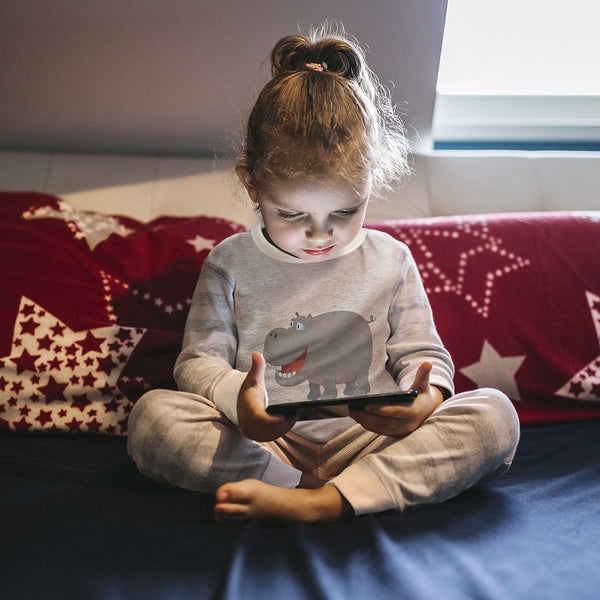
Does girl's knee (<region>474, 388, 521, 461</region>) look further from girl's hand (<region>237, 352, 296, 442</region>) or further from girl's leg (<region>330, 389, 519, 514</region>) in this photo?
girl's hand (<region>237, 352, 296, 442</region>)

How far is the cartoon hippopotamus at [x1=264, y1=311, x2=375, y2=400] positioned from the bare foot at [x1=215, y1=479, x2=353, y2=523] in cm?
20

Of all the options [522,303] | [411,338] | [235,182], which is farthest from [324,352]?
[235,182]

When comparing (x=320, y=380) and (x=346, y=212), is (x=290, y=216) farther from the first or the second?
(x=320, y=380)

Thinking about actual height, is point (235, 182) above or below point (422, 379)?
above

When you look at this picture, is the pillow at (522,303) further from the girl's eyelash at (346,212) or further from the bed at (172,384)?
the girl's eyelash at (346,212)

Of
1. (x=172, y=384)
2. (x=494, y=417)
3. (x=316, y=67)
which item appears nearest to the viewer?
(x=494, y=417)

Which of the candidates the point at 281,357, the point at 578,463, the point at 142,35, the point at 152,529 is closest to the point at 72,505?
the point at 152,529

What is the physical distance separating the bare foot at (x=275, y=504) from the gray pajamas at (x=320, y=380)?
2 cm

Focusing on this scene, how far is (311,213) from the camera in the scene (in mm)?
733

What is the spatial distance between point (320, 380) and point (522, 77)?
1.17 meters

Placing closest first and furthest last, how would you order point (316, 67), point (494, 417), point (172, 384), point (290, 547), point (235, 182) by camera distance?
1. point (290, 547)
2. point (494, 417)
3. point (316, 67)
4. point (172, 384)
5. point (235, 182)

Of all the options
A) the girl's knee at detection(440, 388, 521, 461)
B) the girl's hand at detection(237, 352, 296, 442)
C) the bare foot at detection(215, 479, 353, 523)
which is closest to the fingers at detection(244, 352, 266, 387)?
the girl's hand at detection(237, 352, 296, 442)

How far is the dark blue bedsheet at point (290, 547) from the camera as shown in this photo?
0.49m

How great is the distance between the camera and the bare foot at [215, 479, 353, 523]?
608 millimetres
